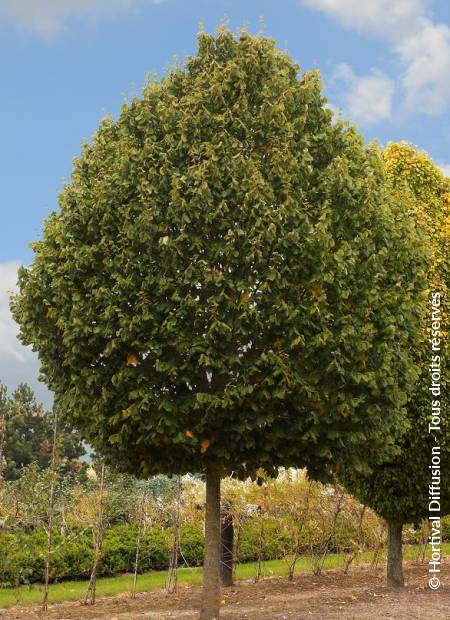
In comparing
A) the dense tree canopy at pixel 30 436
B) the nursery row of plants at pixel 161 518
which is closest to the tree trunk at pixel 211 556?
the nursery row of plants at pixel 161 518

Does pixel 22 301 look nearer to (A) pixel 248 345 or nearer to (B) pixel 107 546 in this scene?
(A) pixel 248 345

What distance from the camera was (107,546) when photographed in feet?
66.9

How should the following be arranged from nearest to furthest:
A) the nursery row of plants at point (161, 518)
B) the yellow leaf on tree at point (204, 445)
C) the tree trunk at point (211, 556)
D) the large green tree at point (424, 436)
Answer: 1. the yellow leaf on tree at point (204, 445)
2. the tree trunk at point (211, 556)
3. the large green tree at point (424, 436)
4. the nursery row of plants at point (161, 518)

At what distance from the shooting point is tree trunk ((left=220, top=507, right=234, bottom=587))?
1630 cm

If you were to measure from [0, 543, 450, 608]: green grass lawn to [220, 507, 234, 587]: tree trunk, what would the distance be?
193 centimetres

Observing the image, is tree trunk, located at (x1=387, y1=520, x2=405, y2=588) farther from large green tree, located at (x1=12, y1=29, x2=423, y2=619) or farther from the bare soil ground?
large green tree, located at (x1=12, y1=29, x2=423, y2=619)

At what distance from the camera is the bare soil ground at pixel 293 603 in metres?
11.4

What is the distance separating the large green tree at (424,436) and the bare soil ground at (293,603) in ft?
4.15

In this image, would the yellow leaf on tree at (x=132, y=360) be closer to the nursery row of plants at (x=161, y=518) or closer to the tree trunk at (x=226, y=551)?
the nursery row of plants at (x=161, y=518)

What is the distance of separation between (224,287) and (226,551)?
918cm

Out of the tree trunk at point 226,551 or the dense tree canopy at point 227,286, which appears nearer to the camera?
the dense tree canopy at point 227,286

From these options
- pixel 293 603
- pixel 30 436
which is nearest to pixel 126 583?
pixel 293 603

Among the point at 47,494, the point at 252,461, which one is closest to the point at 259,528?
the point at 47,494

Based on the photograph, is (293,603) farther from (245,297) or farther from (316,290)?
(245,297)
